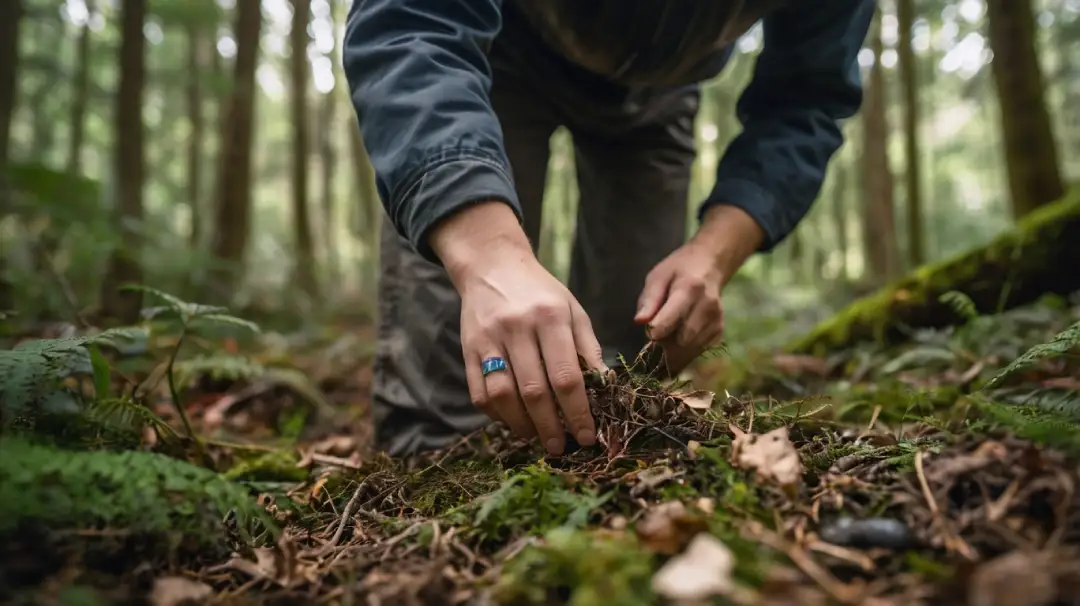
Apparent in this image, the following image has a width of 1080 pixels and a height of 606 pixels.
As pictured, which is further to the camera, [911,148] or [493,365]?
[911,148]

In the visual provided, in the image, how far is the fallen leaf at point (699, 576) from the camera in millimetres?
693

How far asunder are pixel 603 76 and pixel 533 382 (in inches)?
61.3

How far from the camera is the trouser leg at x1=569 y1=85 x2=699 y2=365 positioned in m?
2.88

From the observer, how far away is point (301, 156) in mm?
8961

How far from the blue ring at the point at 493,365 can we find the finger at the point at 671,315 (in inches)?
20.2

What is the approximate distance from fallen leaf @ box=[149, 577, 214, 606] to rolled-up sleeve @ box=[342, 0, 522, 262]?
0.79 metres

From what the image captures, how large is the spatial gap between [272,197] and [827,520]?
1197 inches

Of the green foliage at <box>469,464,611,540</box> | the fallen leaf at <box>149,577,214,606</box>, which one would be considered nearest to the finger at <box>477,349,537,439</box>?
the green foliage at <box>469,464,611,540</box>

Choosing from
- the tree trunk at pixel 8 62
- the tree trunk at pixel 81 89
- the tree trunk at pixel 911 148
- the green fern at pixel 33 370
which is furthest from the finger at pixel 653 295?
the tree trunk at pixel 81 89

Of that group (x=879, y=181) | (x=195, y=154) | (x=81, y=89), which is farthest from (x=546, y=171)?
(x=195, y=154)

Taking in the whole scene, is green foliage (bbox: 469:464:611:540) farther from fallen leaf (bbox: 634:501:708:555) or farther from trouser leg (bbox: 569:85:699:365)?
trouser leg (bbox: 569:85:699:365)

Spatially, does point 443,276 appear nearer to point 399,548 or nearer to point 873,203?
point 399,548

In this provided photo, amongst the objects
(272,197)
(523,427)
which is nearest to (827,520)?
(523,427)

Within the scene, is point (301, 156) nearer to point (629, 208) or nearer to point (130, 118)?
point (130, 118)
